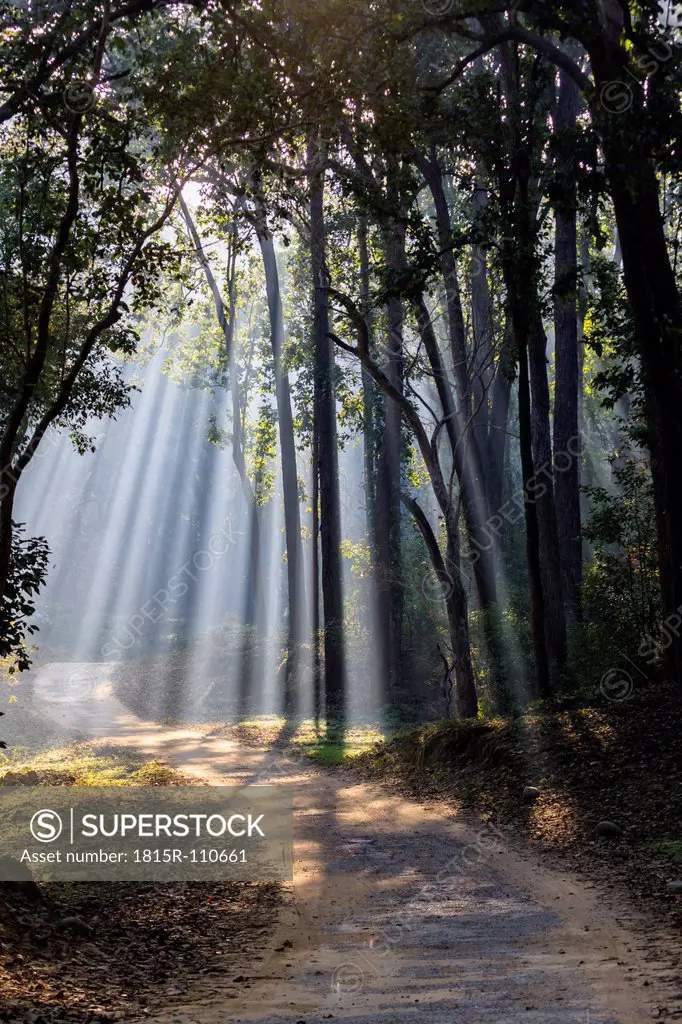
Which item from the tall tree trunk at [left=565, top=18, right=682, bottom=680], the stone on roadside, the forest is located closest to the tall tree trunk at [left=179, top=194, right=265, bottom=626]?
the forest

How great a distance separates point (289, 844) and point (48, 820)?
250cm

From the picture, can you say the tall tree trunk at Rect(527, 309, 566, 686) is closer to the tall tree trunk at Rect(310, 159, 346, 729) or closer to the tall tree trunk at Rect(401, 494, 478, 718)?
the tall tree trunk at Rect(401, 494, 478, 718)

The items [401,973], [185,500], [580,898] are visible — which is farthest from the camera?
[185,500]

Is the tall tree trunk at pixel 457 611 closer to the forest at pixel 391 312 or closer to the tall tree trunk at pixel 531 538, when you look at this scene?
the forest at pixel 391 312

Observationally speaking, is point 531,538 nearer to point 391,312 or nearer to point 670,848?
point 670,848

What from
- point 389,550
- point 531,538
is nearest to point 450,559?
point 531,538

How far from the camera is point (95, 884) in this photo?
306 inches

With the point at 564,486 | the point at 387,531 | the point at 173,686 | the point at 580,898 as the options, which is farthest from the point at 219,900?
the point at 173,686

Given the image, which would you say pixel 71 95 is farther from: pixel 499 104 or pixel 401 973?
pixel 499 104

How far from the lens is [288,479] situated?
31078 millimetres

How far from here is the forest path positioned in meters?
4.99

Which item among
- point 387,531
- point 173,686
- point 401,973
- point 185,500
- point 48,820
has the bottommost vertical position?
point 401,973

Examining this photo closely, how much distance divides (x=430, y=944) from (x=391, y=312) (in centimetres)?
1761

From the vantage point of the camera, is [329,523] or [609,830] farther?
[329,523]
